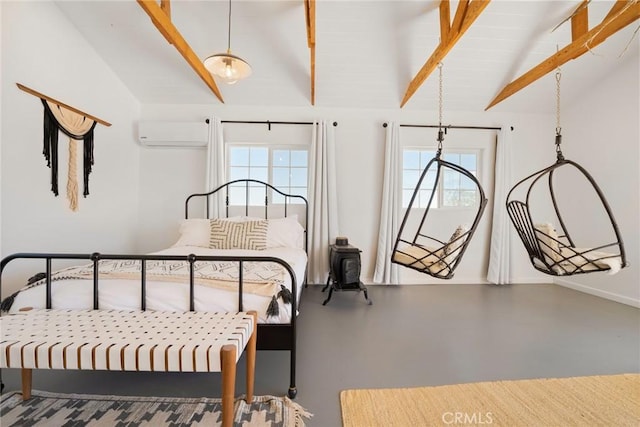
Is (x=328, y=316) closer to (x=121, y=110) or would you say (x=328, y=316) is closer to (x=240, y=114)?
(x=240, y=114)

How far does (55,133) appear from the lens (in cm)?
225

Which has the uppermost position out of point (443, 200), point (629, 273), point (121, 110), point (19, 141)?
point (121, 110)

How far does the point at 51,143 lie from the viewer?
2219 millimetres

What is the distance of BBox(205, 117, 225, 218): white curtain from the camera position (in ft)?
11.3

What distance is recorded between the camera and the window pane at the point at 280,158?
12.1 feet

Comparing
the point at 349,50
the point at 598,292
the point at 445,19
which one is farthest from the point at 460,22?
the point at 598,292

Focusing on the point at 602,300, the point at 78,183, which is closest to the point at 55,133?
the point at 78,183

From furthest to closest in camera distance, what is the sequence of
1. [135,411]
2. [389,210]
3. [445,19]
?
[389,210] < [445,19] < [135,411]

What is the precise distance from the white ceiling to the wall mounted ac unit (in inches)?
15.2

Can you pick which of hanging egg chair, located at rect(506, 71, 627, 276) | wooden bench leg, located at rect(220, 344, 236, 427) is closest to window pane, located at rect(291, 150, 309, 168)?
hanging egg chair, located at rect(506, 71, 627, 276)

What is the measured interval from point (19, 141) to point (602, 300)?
5.94 m

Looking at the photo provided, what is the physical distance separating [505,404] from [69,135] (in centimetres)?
383

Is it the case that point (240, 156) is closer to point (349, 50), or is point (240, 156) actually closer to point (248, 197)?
point (248, 197)

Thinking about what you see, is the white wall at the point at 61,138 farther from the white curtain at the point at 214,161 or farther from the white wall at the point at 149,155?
the white curtain at the point at 214,161
